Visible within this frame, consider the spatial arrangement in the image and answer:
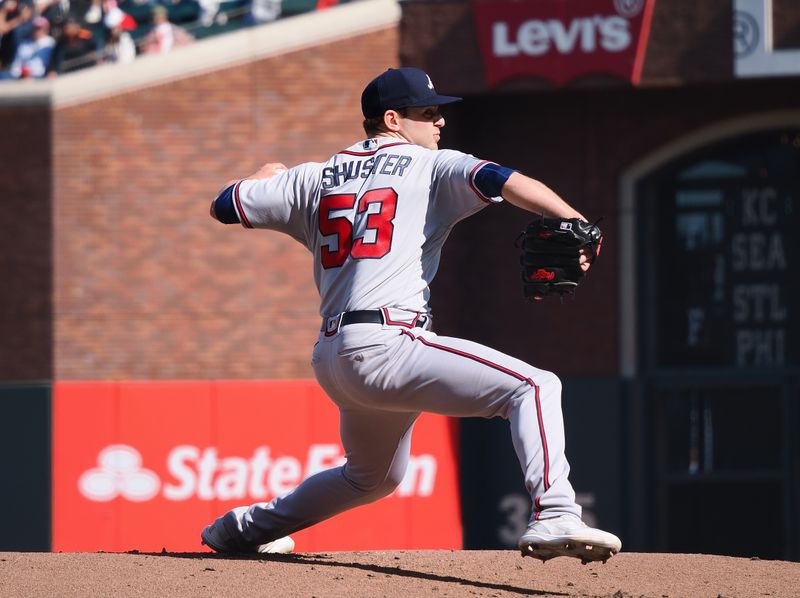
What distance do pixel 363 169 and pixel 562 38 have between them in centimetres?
804

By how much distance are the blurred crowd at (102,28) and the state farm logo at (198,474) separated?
13.4ft

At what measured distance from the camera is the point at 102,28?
44.3 feet

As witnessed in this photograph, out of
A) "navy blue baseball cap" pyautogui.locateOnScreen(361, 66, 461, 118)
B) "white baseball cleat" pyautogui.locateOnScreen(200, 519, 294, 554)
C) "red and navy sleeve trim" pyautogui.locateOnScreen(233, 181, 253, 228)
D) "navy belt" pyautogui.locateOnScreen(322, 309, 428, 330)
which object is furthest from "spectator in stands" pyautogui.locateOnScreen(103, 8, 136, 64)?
"navy belt" pyautogui.locateOnScreen(322, 309, 428, 330)

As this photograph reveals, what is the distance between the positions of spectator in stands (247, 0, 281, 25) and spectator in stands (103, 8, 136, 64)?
50.5 inches

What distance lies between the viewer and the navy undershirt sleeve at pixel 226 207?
4.94m

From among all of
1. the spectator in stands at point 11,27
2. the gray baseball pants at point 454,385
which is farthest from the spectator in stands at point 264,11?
the gray baseball pants at point 454,385

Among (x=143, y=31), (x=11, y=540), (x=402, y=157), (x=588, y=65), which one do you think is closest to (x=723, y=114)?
(x=588, y=65)

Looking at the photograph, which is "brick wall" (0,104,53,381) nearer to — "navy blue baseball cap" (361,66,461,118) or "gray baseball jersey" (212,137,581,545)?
"gray baseball jersey" (212,137,581,545)

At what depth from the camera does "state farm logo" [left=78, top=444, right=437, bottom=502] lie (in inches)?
484

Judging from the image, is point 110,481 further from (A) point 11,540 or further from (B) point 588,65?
(B) point 588,65

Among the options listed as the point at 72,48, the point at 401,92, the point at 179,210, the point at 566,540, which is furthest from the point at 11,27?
the point at 566,540

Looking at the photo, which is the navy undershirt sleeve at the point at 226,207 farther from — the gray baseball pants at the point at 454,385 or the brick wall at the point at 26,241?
the brick wall at the point at 26,241

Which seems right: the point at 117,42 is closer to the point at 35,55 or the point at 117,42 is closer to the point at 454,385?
the point at 35,55

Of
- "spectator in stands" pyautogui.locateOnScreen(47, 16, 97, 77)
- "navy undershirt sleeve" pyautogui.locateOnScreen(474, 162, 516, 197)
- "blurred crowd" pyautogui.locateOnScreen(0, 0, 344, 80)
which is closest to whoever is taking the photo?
"navy undershirt sleeve" pyautogui.locateOnScreen(474, 162, 516, 197)
